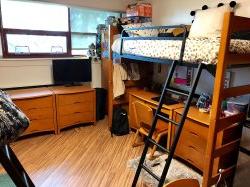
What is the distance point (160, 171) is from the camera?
249cm

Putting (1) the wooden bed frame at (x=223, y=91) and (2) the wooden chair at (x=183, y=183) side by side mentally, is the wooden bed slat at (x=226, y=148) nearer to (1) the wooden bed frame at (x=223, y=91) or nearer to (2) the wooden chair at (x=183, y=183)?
(1) the wooden bed frame at (x=223, y=91)

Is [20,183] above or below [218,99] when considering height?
below

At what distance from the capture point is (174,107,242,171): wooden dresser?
2.11 m

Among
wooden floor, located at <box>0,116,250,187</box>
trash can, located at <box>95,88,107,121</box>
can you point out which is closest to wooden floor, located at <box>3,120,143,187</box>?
wooden floor, located at <box>0,116,250,187</box>

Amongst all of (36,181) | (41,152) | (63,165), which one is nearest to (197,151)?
(63,165)

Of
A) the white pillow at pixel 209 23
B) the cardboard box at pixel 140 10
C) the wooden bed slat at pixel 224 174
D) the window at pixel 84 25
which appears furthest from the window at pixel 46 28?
the wooden bed slat at pixel 224 174

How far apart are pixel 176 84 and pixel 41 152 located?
2203mm

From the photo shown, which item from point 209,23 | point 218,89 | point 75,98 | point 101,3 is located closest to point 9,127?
point 218,89

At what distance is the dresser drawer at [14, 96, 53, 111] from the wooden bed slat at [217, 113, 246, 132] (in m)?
2.42

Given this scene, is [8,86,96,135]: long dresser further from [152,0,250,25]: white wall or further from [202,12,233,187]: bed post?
[202,12,233,187]: bed post

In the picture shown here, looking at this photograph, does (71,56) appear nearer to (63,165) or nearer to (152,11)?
(152,11)

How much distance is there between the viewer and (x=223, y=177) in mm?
2078

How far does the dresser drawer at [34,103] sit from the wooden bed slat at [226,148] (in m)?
2.39

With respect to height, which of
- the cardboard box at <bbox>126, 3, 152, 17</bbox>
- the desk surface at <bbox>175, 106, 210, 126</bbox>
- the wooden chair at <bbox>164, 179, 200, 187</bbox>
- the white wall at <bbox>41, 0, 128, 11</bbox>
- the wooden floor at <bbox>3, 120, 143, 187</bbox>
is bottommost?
the wooden floor at <bbox>3, 120, 143, 187</bbox>
